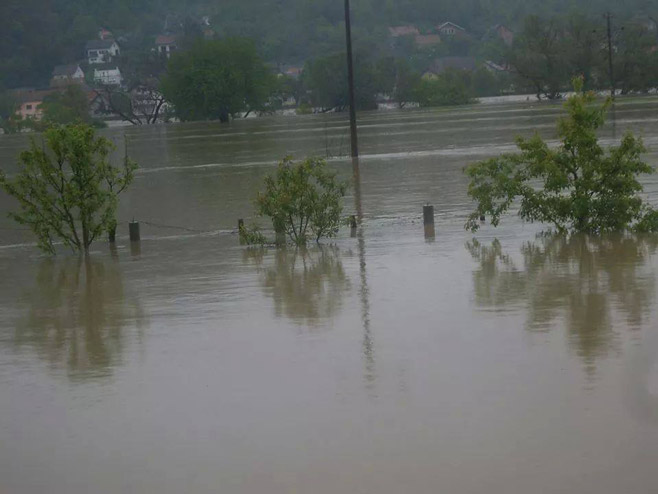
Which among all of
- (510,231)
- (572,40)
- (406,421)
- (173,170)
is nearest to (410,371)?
(406,421)

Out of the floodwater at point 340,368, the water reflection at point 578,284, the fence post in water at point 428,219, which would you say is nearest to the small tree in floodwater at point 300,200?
the floodwater at point 340,368

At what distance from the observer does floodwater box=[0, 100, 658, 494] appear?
8062mm

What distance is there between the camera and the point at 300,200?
1952 centimetres

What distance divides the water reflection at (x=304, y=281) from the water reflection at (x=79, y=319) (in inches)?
62.2

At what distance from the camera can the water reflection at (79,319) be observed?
11539 millimetres

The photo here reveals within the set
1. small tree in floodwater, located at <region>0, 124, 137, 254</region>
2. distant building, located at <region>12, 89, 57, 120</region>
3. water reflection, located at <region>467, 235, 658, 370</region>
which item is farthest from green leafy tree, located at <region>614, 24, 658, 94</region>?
distant building, located at <region>12, 89, 57, 120</region>

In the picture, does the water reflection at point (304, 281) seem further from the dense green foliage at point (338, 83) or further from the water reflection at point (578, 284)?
the dense green foliage at point (338, 83)

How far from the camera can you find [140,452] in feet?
28.1

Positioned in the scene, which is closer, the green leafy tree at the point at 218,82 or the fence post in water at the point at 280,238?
the fence post in water at the point at 280,238

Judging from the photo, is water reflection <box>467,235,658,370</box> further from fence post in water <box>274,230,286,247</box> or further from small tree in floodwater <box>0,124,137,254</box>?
small tree in floodwater <box>0,124,137,254</box>

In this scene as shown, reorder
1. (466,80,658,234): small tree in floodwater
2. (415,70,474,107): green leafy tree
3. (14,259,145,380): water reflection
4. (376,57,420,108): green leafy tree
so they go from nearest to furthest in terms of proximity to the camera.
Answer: (14,259,145,380): water reflection < (466,80,658,234): small tree in floodwater < (415,70,474,107): green leafy tree < (376,57,420,108): green leafy tree

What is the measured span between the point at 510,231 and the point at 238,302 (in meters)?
6.79

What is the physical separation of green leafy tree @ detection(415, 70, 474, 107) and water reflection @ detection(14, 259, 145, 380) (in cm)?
11277

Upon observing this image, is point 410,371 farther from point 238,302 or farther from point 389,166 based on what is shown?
point 389,166
